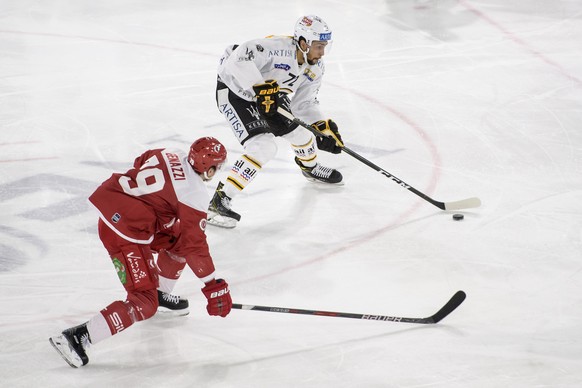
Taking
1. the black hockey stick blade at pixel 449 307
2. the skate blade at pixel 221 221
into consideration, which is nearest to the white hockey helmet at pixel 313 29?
the skate blade at pixel 221 221

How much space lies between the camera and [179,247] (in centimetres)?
356

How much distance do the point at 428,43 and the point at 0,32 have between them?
384 cm

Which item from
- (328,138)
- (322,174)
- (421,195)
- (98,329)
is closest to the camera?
(98,329)

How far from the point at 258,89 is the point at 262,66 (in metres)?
0.19

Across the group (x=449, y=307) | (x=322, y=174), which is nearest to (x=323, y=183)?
(x=322, y=174)

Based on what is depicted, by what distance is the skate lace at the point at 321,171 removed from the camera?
17.3 feet

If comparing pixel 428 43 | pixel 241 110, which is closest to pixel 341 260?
pixel 241 110

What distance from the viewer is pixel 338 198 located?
512 centimetres

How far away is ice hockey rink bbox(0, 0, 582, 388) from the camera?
350 cm

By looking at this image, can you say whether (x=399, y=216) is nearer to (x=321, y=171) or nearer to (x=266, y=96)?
(x=321, y=171)

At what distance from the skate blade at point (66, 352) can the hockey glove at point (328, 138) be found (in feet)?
7.09

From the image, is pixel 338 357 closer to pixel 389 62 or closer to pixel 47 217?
pixel 47 217

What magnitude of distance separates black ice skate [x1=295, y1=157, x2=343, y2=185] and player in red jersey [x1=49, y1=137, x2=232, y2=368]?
1780mm

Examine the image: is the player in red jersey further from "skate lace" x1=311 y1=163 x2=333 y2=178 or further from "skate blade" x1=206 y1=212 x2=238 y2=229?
"skate lace" x1=311 y1=163 x2=333 y2=178
